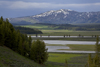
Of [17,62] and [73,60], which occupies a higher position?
[17,62]

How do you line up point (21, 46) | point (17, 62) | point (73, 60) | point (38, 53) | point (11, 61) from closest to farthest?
point (11, 61), point (17, 62), point (38, 53), point (21, 46), point (73, 60)

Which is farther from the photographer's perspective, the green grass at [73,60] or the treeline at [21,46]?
the treeline at [21,46]

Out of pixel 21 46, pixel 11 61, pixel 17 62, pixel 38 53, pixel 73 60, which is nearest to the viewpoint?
pixel 11 61

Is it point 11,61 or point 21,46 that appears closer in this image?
point 11,61

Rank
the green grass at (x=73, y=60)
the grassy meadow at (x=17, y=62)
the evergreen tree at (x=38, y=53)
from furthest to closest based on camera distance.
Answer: the evergreen tree at (x=38, y=53) → the green grass at (x=73, y=60) → the grassy meadow at (x=17, y=62)

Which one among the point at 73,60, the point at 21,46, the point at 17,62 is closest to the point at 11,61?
the point at 17,62

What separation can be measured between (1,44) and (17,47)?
14.5ft

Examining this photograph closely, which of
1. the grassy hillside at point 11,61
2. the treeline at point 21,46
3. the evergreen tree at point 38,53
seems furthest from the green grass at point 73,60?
the grassy hillside at point 11,61

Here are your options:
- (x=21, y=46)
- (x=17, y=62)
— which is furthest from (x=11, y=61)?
(x=21, y=46)

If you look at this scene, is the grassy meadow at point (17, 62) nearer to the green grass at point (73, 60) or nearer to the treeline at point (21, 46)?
the green grass at point (73, 60)

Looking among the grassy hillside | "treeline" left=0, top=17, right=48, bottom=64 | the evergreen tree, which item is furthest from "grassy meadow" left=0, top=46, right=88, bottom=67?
"treeline" left=0, top=17, right=48, bottom=64

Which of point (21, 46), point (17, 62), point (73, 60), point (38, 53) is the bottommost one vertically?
point (73, 60)

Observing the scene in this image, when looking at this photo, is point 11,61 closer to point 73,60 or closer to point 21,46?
point 21,46

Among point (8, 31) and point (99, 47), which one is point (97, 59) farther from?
point (8, 31)
